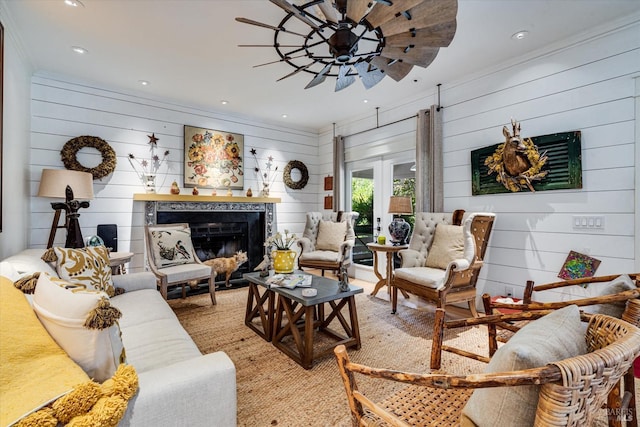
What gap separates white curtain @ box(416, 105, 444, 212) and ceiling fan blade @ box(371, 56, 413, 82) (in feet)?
5.95

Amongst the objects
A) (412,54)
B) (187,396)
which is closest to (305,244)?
(412,54)

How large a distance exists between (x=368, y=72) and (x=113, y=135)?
3.45m

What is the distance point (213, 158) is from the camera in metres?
4.66

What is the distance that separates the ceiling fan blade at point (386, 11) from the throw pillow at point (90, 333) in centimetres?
177

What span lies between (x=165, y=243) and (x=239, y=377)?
7.04 feet

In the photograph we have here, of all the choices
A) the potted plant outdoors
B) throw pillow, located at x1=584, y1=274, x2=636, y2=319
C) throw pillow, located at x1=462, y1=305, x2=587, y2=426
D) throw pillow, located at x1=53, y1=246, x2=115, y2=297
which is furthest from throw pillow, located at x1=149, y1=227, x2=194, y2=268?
throw pillow, located at x1=584, y1=274, x2=636, y2=319

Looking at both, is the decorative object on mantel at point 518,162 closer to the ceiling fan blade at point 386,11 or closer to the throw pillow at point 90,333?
the ceiling fan blade at point 386,11

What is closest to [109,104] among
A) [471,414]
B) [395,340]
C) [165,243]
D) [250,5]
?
[165,243]

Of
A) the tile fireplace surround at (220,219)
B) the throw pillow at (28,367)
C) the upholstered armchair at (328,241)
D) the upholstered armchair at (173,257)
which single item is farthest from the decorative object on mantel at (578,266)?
the tile fireplace surround at (220,219)

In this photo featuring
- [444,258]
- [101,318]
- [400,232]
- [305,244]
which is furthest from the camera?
[305,244]

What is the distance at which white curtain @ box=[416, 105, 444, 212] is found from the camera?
377cm

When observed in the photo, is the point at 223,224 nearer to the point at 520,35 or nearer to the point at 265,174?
the point at 265,174

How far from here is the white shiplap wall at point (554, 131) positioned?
2518 millimetres

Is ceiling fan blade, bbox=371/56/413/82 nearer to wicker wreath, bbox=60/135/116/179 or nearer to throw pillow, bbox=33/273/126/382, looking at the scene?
throw pillow, bbox=33/273/126/382
